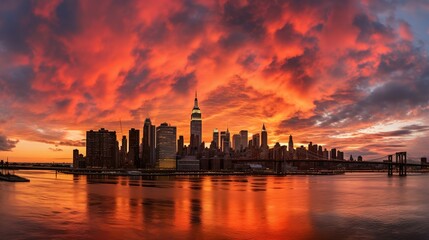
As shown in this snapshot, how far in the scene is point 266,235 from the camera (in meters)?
36.3

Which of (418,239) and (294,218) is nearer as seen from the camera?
(418,239)

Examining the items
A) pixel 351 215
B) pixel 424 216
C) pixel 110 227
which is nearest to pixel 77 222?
pixel 110 227

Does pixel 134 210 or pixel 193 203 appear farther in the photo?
pixel 193 203

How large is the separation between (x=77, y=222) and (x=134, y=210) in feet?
33.7

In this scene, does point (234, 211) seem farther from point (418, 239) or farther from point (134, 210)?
point (418, 239)

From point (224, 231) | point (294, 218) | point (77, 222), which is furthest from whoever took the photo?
point (294, 218)

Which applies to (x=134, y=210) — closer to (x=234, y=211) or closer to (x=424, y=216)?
(x=234, y=211)

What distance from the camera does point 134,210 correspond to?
51.8m

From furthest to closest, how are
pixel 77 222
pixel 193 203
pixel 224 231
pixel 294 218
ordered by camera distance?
pixel 193 203, pixel 294 218, pixel 77 222, pixel 224 231

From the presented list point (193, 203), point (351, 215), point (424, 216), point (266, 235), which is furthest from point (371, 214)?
point (193, 203)

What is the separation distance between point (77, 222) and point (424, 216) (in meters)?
40.3

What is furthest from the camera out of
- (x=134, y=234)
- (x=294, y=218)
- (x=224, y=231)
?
(x=294, y=218)

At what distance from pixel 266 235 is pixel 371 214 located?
2108 centimetres

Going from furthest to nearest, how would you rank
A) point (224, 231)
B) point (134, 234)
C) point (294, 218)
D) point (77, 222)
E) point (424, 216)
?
point (424, 216), point (294, 218), point (77, 222), point (224, 231), point (134, 234)
